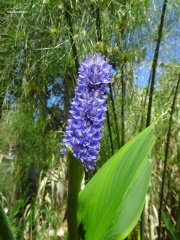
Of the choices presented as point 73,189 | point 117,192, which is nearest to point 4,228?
point 73,189

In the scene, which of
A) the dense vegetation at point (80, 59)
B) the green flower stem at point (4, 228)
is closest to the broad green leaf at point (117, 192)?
the green flower stem at point (4, 228)

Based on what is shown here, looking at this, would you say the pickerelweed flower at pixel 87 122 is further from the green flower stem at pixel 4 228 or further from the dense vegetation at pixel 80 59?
the dense vegetation at pixel 80 59

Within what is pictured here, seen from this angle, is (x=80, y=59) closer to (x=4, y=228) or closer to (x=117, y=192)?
(x=117, y=192)

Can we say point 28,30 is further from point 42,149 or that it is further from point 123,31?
point 42,149

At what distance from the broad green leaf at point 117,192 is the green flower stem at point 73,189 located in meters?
0.09

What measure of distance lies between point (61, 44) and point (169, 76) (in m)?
1.44

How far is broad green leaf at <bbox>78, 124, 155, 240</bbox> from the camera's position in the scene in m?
1.19

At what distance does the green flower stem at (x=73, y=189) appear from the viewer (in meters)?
1.09

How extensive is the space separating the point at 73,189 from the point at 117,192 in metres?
0.15

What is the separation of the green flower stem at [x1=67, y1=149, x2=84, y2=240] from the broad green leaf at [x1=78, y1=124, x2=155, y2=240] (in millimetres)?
86

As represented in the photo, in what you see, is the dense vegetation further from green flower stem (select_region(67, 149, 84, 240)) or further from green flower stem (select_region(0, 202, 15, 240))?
green flower stem (select_region(0, 202, 15, 240))

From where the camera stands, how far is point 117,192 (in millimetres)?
1219

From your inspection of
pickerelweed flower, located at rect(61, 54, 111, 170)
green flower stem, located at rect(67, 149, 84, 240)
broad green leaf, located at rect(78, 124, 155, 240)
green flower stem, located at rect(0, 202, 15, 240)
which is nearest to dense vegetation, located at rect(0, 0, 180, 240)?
pickerelweed flower, located at rect(61, 54, 111, 170)

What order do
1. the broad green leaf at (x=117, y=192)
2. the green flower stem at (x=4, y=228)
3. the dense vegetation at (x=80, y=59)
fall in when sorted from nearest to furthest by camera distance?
1. the green flower stem at (x=4, y=228)
2. the broad green leaf at (x=117, y=192)
3. the dense vegetation at (x=80, y=59)
